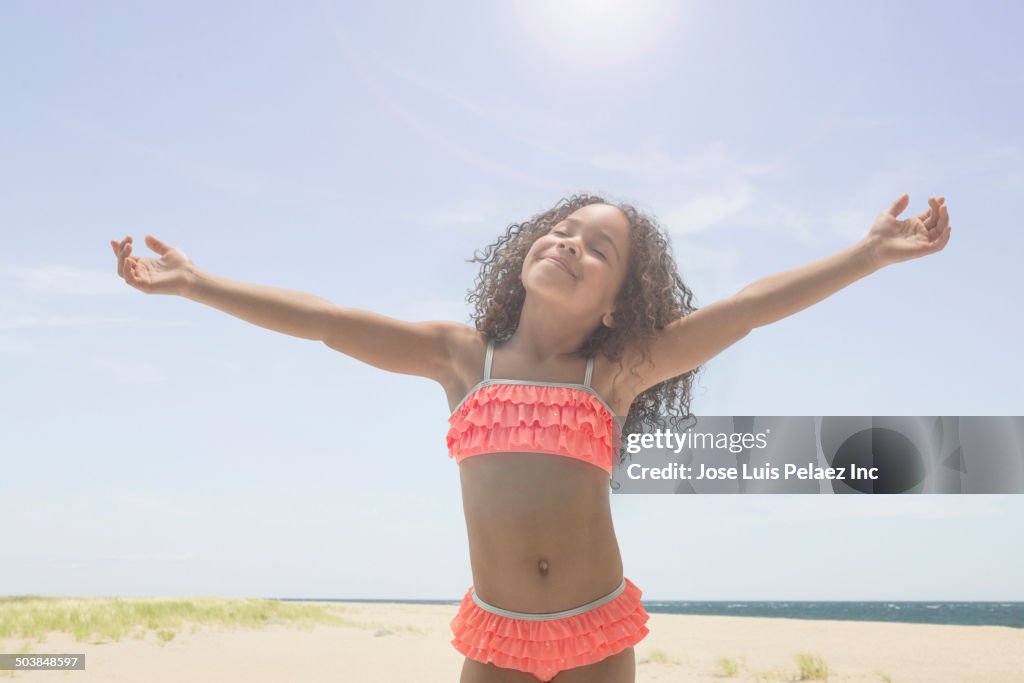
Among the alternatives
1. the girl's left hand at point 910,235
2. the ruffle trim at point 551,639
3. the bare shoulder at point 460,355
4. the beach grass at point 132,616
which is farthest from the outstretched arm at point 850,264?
the beach grass at point 132,616

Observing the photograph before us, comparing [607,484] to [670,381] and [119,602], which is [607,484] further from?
[119,602]

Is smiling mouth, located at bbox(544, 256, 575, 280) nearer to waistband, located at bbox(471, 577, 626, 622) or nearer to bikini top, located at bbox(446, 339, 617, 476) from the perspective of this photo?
bikini top, located at bbox(446, 339, 617, 476)

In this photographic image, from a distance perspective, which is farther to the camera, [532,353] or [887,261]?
[532,353]

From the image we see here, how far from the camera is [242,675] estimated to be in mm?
7969

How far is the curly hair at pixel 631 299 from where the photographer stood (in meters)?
2.70

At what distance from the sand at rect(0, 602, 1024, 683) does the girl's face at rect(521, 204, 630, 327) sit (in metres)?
4.94

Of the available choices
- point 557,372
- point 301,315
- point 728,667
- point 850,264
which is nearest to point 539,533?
point 557,372

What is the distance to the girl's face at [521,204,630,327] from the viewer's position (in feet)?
8.58

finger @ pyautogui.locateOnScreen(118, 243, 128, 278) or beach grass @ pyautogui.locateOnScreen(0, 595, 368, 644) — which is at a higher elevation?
finger @ pyautogui.locateOnScreen(118, 243, 128, 278)

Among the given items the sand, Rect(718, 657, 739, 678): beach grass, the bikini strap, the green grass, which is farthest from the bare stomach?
the green grass

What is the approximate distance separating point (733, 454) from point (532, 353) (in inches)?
170

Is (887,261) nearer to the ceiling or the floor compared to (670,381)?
nearer to the ceiling

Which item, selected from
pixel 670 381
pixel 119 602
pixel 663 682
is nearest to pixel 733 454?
pixel 663 682

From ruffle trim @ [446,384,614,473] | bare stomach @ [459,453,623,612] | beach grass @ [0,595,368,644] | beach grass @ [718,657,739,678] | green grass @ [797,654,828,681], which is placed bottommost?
green grass @ [797,654,828,681]
